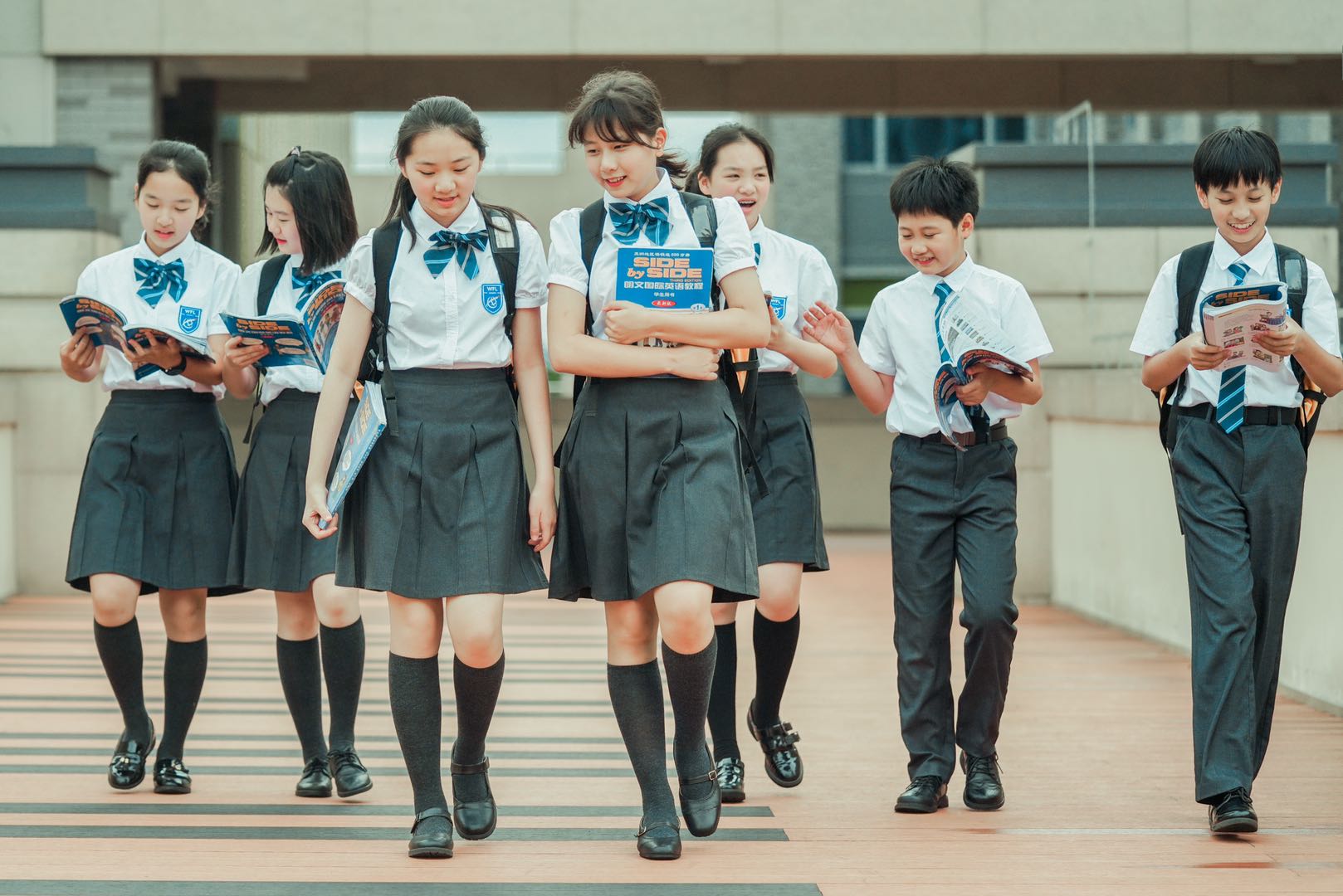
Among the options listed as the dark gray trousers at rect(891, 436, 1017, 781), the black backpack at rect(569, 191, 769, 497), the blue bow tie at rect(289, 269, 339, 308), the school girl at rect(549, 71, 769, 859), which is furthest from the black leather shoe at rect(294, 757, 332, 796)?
the dark gray trousers at rect(891, 436, 1017, 781)

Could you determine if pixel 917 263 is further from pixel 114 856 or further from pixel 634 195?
pixel 114 856

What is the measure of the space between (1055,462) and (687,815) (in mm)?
7004

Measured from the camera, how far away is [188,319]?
486cm

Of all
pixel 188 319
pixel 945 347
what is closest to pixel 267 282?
pixel 188 319

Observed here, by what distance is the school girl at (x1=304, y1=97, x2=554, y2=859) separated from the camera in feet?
12.5

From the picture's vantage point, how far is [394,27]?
11.8 meters

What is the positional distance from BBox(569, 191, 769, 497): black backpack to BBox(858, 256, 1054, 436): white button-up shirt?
49 cm

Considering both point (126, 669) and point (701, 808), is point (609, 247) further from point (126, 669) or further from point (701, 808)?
point (126, 669)

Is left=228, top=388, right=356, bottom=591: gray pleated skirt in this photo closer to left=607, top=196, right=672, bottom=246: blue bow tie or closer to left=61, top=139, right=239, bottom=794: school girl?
left=61, top=139, right=239, bottom=794: school girl

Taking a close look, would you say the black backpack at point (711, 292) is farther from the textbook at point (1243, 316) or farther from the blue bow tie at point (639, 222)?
the textbook at point (1243, 316)

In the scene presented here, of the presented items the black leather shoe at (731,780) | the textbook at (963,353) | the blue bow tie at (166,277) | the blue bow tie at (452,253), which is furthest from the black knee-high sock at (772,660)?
the blue bow tie at (166,277)

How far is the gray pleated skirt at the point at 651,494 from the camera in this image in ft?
12.4

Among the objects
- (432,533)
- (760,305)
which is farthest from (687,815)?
(760,305)

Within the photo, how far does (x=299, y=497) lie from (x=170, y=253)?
85 cm
